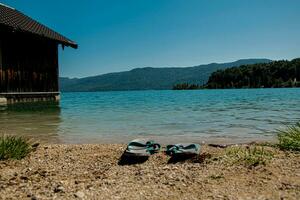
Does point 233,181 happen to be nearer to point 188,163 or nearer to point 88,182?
point 188,163

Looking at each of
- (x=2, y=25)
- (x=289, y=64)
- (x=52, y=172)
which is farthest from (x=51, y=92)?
(x=289, y=64)

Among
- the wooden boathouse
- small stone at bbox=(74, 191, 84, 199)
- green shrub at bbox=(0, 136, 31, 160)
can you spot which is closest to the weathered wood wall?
the wooden boathouse

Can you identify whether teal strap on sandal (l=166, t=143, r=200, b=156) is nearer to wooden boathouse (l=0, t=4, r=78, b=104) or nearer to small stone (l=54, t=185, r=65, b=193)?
small stone (l=54, t=185, r=65, b=193)

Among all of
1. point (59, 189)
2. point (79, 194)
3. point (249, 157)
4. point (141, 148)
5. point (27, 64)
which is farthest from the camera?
point (27, 64)

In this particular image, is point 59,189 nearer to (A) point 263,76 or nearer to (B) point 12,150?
(B) point 12,150

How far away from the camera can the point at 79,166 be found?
5008 millimetres

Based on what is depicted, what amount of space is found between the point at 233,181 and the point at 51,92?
2072 cm

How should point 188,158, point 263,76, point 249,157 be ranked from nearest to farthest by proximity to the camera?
point 249,157 < point 188,158 < point 263,76

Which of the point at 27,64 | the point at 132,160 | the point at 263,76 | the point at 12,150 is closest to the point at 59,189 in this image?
the point at 132,160

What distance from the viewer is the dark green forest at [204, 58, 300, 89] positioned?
395 ft

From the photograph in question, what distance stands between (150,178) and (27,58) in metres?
18.8

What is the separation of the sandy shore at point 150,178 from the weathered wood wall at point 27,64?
15947mm

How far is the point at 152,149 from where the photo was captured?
18.5 feet

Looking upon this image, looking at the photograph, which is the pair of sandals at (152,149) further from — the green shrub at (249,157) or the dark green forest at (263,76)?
the dark green forest at (263,76)
